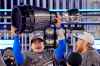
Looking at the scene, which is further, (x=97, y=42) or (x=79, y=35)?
(x=97, y=42)

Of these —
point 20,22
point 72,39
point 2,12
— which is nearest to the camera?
point 20,22

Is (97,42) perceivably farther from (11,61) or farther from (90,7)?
(11,61)

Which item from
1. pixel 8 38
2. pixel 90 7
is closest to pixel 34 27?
pixel 8 38

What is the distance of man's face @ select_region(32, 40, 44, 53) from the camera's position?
245 centimetres

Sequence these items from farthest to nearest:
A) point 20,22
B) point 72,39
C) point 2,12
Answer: point 2,12 → point 72,39 → point 20,22

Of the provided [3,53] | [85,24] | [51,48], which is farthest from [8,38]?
[85,24]

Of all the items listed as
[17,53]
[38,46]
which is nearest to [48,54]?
[38,46]

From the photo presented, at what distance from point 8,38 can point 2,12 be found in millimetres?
200

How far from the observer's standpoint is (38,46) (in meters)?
2.48

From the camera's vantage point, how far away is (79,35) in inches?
98.9

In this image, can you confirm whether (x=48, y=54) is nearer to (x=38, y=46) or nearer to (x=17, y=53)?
(x=38, y=46)

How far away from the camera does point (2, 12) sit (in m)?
2.88

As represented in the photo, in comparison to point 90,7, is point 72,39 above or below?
below

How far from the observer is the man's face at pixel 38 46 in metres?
2.45
